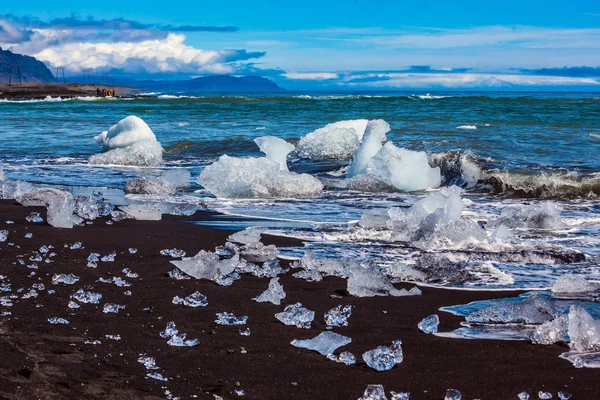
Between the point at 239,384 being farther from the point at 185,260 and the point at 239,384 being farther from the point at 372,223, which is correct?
the point at 372,223

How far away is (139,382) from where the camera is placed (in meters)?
2.55

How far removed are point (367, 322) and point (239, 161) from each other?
15.4ft

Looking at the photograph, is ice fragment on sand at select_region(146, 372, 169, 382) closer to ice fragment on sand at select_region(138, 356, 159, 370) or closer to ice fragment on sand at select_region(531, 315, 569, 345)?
ice fragment on sand at select_region(138, 356, 159, 370)

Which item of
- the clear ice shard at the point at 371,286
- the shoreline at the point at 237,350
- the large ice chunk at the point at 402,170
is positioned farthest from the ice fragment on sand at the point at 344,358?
the large ice chunk at the point at 402,170

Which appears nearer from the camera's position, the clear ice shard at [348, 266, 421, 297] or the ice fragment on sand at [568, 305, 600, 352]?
the ice fragment on sand at [568, 305, 600, 352]

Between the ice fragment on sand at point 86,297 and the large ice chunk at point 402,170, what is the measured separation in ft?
18.4

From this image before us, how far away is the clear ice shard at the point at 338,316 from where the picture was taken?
341 centimetres

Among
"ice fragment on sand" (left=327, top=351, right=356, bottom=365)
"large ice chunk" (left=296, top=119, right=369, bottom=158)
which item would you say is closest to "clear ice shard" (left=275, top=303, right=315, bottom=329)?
"ice fragment on sand" (left=327, top=351, right=356, bottom=365)

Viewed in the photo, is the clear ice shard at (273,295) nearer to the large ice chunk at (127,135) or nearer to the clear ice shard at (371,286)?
the clear ice shard at (371,286)

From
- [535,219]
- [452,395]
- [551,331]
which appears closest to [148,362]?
[452,395]

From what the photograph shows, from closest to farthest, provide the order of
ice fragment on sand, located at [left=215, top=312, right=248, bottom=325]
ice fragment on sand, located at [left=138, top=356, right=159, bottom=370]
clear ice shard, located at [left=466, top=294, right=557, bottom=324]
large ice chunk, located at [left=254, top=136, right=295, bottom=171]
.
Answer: ice fragment on sand, located at [left=138, top=356, right=159, bottom=370] → ice fragment on sand, located at [left=215, top=312, right=248, bottom=325] → clear ice shard, located at [left=466, top=294, right=557, bottom=324] → large ice chunk, located at [left=254, top=136, right=295, bottom=171]

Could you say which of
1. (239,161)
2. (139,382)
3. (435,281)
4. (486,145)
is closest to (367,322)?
(435,281)

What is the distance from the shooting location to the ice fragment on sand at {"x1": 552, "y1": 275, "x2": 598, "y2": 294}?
13.2 feet

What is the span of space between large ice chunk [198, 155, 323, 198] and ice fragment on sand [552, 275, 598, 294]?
4.19m
